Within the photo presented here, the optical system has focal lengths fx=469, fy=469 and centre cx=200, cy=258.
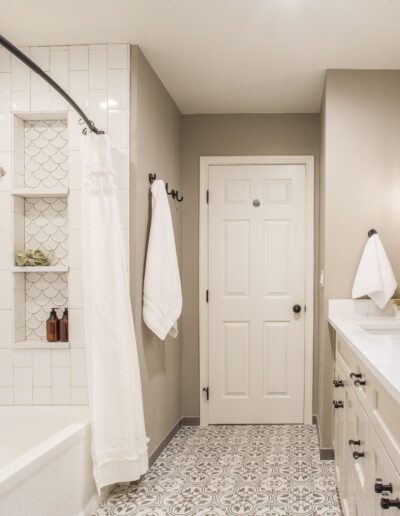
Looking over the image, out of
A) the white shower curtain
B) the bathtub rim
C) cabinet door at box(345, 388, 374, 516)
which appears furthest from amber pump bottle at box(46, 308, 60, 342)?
cabinet door at box(345, 388, 374, 516)

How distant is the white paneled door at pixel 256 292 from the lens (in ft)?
12.3

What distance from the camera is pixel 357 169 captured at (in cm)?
288

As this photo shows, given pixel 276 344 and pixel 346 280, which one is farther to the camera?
pixel 276 344

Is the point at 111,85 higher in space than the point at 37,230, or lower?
higher

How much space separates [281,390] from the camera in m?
3.76

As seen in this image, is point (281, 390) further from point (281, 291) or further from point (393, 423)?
point (393, 423)

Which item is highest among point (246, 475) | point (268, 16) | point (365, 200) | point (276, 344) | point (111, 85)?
point (268, 16)

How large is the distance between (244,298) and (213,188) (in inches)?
36.2

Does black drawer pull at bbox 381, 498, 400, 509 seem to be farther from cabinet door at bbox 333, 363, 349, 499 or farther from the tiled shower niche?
the tiled shower niche

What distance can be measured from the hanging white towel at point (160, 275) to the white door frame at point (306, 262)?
869 mm

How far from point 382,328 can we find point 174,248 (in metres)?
1.29

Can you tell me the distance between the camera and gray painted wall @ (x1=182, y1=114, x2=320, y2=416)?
376 centimetres

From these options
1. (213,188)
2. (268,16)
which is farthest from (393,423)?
(213,188)

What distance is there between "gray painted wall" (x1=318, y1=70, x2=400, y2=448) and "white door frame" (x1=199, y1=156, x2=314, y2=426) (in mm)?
805
